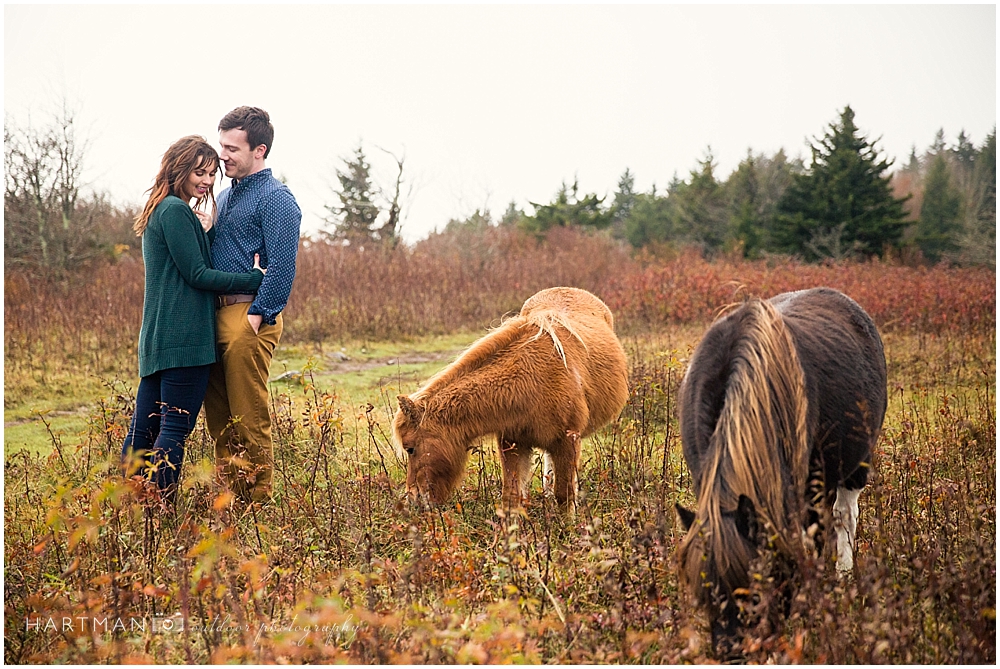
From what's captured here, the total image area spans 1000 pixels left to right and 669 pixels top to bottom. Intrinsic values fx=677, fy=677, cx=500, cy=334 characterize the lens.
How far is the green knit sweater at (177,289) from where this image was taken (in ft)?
11.7

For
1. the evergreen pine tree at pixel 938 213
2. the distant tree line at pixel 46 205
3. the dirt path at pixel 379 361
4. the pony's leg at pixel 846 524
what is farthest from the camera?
the evergreen pine tree at pixel 938 213

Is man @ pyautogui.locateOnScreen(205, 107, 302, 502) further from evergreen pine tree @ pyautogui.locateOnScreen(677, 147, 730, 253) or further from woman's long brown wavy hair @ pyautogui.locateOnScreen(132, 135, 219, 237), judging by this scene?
evergreen pine tree @ pyautogui.locateOnScreen(677, 147, 730, 253)

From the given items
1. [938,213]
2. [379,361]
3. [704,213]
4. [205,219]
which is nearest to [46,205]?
[379,361]

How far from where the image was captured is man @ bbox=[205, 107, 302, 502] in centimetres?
377

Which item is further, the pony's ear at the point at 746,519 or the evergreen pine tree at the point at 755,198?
the evergreen pine tree at the point at 755,198

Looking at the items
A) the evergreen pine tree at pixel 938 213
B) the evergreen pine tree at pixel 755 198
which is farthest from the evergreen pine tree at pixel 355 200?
the evergreen pine tree at pixel 938 213

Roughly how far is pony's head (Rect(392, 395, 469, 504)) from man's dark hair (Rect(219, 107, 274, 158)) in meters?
1.71

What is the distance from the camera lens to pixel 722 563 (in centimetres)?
222

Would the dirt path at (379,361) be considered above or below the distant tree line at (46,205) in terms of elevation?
below

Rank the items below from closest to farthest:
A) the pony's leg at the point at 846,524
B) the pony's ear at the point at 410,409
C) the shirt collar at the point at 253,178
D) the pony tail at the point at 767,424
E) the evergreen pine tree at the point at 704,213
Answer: the pony tail at the point at 767,424 → the pony's leg at the point at 846,524 → the pony's ear at the point at 410,409 → the shirt collar at the point at 253,178 → the evergreen pine tree at the point at 704,213

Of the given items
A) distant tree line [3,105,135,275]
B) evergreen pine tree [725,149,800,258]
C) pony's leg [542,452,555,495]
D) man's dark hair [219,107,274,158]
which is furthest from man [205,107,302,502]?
evergreen pine tree [725,149,800,258]

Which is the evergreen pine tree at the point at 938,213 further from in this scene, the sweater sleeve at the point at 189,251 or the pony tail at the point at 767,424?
the sweater sleeve at the point at 189,251

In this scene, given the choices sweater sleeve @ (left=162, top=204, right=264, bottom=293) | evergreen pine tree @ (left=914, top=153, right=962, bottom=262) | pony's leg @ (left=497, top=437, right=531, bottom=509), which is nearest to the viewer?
sweater sleeve @ (left=162, top=204, right=264, bottom=293)

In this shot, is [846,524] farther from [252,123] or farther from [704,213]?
[704,213]
